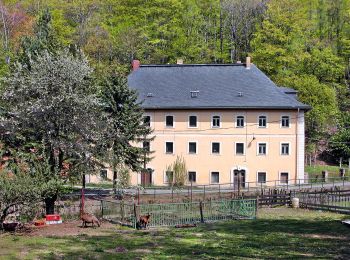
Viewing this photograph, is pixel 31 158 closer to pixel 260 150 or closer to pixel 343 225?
pixel 343 225

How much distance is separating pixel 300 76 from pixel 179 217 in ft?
131

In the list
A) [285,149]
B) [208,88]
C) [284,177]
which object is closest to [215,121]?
[208,88]

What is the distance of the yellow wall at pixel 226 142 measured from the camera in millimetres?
51312

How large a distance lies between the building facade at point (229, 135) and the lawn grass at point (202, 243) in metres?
20.9

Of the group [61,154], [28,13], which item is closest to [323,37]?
[28,13]

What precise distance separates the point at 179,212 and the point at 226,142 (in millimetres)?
19824

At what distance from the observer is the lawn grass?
20.4 meters

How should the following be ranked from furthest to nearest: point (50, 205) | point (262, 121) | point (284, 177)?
1. point (284, 177)
2. point (262, 121)
3. point (50, 205)

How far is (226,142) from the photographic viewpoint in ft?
169

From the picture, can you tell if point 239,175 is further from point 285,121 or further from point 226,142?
point 285,121

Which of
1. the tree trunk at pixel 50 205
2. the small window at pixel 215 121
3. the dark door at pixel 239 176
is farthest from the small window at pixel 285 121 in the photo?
the tree trunk at pixel 50 205

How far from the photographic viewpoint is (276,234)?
26250 mm

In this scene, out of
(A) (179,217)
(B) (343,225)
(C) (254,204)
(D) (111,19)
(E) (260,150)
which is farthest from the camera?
(D) (111,19)

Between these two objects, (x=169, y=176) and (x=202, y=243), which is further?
(x=169, y=176)
